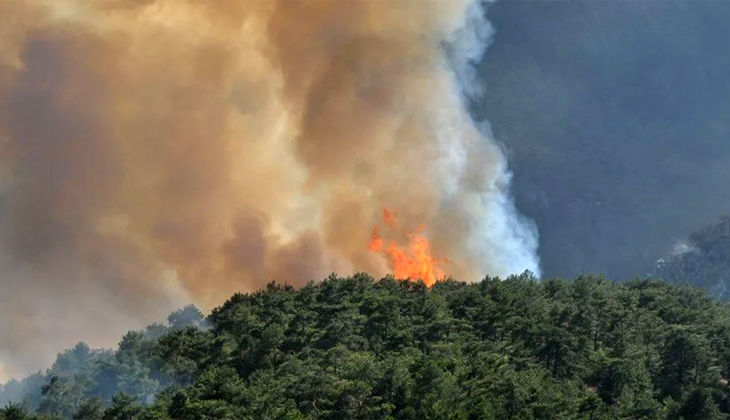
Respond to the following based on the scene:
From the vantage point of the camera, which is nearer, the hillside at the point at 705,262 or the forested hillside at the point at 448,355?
the forested hillside at the point at 448,355

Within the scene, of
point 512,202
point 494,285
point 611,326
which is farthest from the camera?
point 512,202

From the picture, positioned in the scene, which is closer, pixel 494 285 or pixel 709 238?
pixel 494 285

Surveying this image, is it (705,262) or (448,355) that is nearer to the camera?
(448,355)

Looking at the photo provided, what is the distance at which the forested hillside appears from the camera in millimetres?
66438

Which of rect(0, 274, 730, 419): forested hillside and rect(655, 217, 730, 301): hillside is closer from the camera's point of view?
rect(0, 274, 730, 419): forested hillside

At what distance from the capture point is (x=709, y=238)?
542ft

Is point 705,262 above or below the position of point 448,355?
above

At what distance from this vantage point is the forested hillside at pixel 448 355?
66438 millimetres

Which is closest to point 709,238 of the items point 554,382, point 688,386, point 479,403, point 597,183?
point 597,183

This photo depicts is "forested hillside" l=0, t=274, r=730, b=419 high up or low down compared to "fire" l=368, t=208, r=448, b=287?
down

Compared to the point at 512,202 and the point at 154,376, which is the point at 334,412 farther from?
the point at 512,202

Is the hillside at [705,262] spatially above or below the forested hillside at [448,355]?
above

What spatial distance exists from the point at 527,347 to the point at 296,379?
24.5 metres

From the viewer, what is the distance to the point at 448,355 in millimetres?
77250
